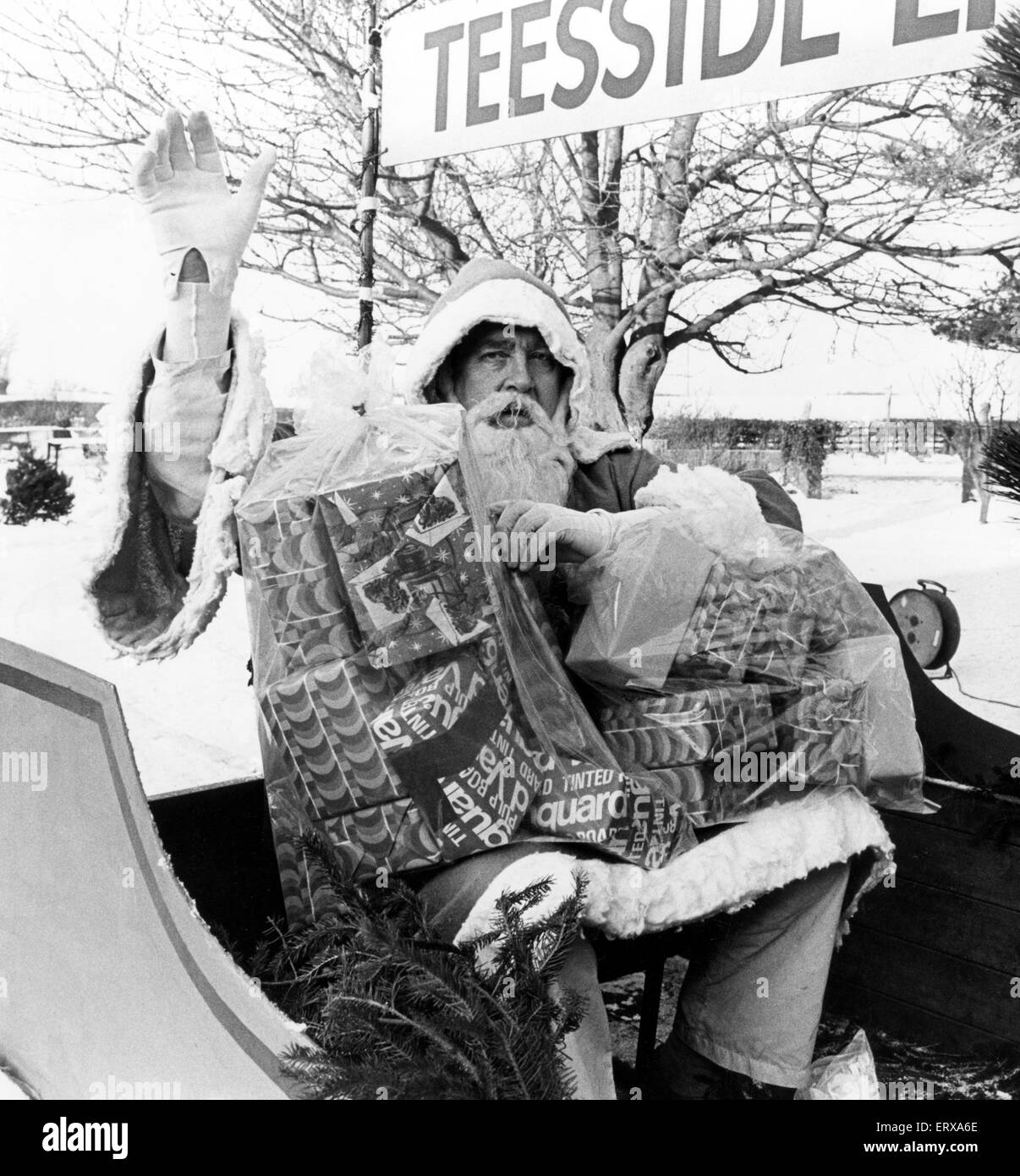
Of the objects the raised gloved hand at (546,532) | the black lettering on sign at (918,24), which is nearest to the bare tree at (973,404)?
the black lettering on sign at (918,24)

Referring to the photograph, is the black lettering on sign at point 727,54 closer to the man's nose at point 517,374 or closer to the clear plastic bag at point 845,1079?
the man's nose at point 517,374

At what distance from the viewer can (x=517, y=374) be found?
1811 millimetres

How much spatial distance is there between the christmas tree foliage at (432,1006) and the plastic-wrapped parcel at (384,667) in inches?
3.2

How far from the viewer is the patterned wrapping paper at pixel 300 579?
1.26 m

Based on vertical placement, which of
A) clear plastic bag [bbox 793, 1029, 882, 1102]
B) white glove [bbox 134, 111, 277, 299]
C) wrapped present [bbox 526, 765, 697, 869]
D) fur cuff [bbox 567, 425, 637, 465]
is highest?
white glove [bbox 134, 111, 277, 299]

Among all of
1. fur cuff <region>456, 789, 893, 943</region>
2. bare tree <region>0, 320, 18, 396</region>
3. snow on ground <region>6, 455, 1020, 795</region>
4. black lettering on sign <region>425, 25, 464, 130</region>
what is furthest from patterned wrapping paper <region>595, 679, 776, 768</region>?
bare tree <region>0, 320, 18, 396</region>

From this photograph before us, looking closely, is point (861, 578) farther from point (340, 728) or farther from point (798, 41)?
point (340, 728)

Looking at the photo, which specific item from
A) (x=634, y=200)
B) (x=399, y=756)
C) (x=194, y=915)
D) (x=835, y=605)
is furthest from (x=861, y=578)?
(x=194, y=915)

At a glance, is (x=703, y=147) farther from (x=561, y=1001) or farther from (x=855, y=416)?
(x=561, y=1001)

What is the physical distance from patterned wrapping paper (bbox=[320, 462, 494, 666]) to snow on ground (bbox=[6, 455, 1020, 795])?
21.6 inches

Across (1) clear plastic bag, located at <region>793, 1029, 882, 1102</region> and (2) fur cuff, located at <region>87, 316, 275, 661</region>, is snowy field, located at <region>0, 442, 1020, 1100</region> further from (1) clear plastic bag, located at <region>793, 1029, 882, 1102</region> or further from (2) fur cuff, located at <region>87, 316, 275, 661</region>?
(1) clear plastic bag, located at <region>793, 1029, 882, 1102</region>

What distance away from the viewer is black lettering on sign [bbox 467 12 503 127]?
177 centimetres

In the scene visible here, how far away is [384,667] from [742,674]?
524 millimetres
